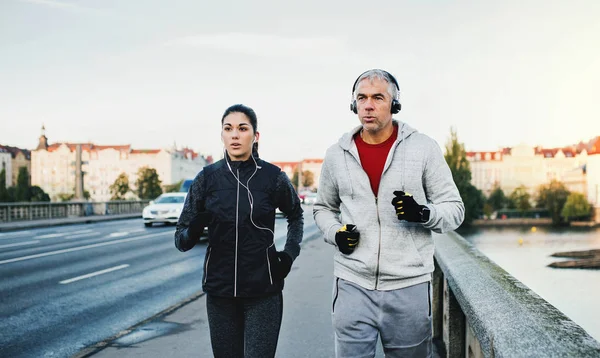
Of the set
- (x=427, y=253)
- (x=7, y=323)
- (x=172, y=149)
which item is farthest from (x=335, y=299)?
(x=172, y=149)

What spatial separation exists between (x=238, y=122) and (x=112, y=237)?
1864 cm

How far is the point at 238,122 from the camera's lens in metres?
3.13

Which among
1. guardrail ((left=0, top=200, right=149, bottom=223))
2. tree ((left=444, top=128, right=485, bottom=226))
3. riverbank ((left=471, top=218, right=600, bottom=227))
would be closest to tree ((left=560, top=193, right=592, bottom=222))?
riverbank ((left=471, top=218, right=600, bottom=227))

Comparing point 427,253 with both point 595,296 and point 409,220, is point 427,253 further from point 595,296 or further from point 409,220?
point 595,296

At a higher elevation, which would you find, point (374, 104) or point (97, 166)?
point (97, 166)

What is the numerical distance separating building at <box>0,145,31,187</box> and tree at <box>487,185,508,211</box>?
12143 centimetres

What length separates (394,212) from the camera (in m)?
2.70

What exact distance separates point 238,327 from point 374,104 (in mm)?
1388

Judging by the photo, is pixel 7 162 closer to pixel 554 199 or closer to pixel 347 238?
pixel 554 199

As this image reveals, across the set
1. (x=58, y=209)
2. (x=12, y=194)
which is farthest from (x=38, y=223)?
(x=12, y=194)

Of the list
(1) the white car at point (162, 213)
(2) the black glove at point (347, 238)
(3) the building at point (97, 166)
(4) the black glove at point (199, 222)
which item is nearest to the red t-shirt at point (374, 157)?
(2) the black glove at point (347, 238)

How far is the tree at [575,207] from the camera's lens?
11931cm

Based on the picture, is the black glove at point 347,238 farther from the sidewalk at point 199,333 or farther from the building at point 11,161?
the building at point 11,161

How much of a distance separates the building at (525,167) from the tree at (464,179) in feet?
80.3
